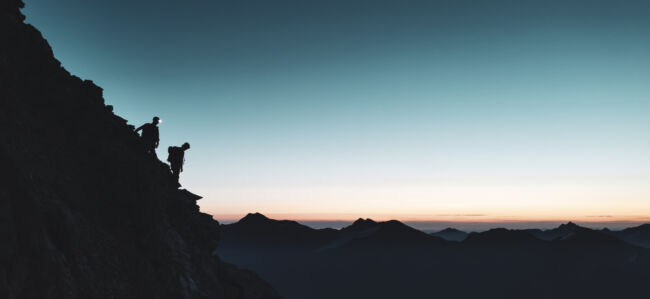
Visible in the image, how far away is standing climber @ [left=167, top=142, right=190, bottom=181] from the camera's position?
38875 mm

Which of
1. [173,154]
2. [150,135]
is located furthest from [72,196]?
[173,154]

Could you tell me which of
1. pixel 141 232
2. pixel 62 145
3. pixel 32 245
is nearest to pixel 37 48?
pixel 62 145

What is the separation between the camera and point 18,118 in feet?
78.8

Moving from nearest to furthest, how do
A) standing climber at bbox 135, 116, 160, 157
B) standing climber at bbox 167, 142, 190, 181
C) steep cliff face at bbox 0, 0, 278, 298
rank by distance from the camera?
steep cliff face at bbox 0, 0, 278, 298, standing climber at bbox 135, 116, 160, 157, standing climber at bbox 167, 142, 190, 181

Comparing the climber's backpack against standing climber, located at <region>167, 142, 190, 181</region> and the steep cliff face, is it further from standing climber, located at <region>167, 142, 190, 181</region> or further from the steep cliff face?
the steep cliff face

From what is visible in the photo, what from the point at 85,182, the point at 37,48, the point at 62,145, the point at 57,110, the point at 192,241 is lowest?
the point at 192,241

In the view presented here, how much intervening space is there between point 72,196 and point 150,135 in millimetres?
10494

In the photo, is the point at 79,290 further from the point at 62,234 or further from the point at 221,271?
the point at 221,271

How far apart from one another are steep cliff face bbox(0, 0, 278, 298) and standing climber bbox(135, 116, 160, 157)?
26.4 inches

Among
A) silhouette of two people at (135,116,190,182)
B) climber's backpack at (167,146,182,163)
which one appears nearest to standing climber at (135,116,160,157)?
silhouette of two people at (135,116,190,182)

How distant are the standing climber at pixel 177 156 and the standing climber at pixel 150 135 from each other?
287 centimetres

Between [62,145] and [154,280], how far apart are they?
1047 centimetres

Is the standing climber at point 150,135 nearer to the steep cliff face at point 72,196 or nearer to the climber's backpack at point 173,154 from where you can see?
the steep cliff face at point 72,196

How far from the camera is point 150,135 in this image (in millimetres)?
A: 35688
